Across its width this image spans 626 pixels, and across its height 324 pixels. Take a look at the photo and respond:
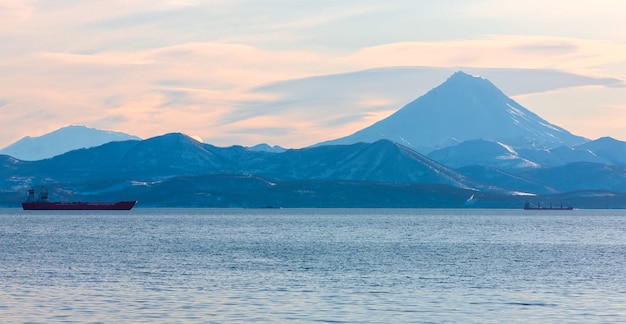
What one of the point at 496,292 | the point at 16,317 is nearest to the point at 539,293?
the point at 496,292

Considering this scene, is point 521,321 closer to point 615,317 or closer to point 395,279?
point 615,317

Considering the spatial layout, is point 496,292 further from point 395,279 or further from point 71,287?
point 71,287

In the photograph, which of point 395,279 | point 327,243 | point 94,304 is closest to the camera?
point 94,304

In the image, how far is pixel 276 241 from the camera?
17512 cm

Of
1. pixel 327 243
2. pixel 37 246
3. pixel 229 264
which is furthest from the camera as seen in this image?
pixel 327 243

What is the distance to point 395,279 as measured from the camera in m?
95.3

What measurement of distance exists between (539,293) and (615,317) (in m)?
15.1

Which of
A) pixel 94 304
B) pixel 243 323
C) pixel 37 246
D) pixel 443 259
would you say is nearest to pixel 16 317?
pixel 94 304

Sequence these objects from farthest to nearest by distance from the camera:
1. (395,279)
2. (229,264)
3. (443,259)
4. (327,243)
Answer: (327,243) → (443,259) → (229,264) → (395,279)

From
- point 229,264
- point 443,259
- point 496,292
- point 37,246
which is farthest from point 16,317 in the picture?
point 37,246

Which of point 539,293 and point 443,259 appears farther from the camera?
point 443,259

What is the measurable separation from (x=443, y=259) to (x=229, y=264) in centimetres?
2772

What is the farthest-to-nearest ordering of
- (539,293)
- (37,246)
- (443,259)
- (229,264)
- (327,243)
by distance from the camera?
1. (327,243)
2. (37,246)
3. (443,259)
4. (229,264)
5. (539,293)

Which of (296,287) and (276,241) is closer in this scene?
(296,287)
